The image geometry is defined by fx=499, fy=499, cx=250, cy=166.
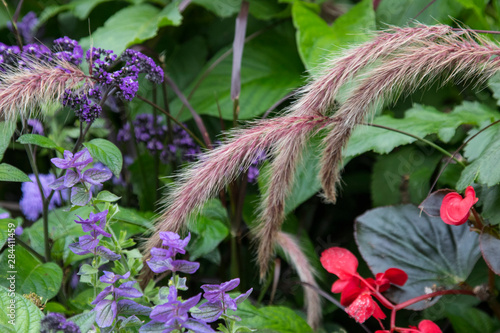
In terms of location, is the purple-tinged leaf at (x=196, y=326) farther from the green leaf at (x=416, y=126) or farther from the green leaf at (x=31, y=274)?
the green leaf at (x=416, y=126)

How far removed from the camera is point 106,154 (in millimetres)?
683

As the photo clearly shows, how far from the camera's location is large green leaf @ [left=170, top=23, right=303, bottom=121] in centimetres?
111

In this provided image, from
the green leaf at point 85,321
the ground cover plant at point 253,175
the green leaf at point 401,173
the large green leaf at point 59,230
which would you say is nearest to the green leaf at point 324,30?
the ground cover plant at point 253,175

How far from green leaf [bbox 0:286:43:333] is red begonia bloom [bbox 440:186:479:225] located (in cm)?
53

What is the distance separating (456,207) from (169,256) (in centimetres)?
38

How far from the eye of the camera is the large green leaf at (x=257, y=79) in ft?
3.64

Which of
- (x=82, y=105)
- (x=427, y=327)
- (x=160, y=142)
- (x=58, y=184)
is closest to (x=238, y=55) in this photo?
(x=160, y=142)

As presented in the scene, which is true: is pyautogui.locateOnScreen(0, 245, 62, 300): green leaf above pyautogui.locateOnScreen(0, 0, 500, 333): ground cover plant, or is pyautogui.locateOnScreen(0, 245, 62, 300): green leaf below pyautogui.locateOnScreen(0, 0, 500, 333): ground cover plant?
below

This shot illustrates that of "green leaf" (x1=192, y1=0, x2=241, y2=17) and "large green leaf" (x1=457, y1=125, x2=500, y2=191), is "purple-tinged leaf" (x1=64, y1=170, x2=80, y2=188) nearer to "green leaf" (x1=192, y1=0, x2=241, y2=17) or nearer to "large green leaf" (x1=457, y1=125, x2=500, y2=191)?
"large green leaf" (x1=457, y1=125, x2=500, y2=191)

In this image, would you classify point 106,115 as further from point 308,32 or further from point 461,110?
point 461,110

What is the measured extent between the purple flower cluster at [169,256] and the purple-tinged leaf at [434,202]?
0.35 m

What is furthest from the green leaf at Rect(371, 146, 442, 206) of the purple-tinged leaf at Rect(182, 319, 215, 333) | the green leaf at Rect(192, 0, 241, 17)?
the purple-tinged leaf at Rect(182, 319, 215, 333)

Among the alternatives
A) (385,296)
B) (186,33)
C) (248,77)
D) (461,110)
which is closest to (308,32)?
(248,77)

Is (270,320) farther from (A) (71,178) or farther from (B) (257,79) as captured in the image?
(B) (257,79)
